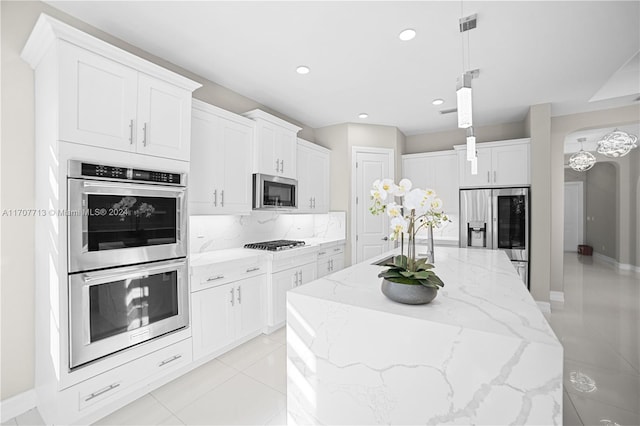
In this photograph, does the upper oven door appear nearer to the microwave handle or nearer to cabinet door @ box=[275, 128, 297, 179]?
the microwave handle

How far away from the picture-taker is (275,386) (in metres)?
2.26

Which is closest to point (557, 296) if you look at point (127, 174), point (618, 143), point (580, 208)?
point (618, 143)

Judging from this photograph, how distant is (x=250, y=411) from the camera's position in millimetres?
1982

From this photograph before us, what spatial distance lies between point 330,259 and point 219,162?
2136 mm

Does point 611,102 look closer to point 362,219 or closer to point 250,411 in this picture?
point 362,219

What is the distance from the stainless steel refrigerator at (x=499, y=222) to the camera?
13.3 feet

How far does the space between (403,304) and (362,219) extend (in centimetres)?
345

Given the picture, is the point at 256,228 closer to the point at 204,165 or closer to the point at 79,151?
the point at 204,165

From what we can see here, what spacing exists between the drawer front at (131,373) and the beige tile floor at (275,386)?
168 millimetres

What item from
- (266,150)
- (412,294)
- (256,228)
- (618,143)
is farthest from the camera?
(618,143)

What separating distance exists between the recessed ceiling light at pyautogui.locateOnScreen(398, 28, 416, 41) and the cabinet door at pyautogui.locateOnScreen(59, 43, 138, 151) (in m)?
2.05

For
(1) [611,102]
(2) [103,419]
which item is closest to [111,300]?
(2) [103,419]

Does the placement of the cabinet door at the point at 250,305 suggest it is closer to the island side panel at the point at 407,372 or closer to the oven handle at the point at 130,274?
the oven handle at the point at 130,274

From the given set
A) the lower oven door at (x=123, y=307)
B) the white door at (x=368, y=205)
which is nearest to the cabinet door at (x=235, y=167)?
the lower oven door at (x=123, y=307)
